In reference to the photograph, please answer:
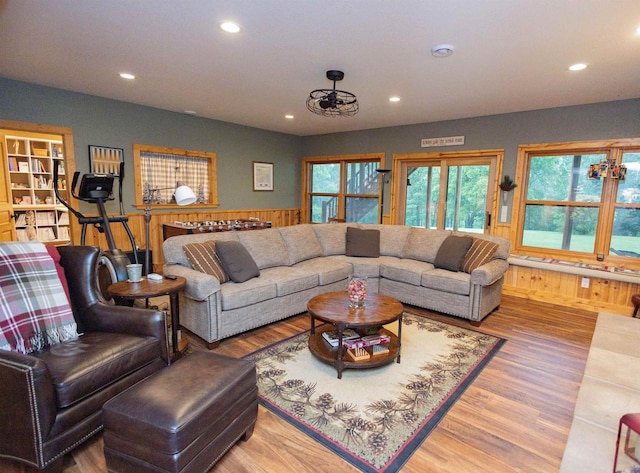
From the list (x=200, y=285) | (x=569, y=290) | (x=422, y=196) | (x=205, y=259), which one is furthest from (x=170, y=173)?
(x=569, y=290)

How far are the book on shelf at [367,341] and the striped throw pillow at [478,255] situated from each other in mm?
1641

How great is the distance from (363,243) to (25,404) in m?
3.81

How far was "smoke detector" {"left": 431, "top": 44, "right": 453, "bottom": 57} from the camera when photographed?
271cm

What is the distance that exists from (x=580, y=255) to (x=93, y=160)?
6793 mm

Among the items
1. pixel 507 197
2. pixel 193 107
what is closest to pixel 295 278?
pixel 193 107

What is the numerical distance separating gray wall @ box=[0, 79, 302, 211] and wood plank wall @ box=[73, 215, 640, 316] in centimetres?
46

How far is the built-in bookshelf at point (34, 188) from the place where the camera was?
617 centimetres

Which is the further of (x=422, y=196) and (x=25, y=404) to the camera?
(x=422, y=196)

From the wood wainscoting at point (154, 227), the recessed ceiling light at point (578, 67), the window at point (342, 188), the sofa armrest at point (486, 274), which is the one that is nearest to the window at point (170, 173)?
the wood wainscoting at point (154, 227)

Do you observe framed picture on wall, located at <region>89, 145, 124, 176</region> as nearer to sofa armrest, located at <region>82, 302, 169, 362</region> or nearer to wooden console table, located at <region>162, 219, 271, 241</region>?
wooden console table, located at <region>162, 219, 271, 241</region>

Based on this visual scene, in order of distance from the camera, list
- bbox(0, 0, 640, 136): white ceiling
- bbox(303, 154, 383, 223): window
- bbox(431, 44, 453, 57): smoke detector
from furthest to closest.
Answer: bbox(303, 154, 383, 223): window, bbox(431, 44, 453, 57): smoke detector, bbox(0, 0, 640, 136): white ceiling

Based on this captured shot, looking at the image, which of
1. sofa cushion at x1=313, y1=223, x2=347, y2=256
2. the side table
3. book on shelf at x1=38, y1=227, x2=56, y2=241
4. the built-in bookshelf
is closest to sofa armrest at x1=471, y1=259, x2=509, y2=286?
sofa cushion at x1=313, y1=223, x2=347, y2=256

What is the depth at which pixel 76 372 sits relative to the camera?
1.66 meters

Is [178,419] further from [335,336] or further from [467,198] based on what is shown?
[467,198]
